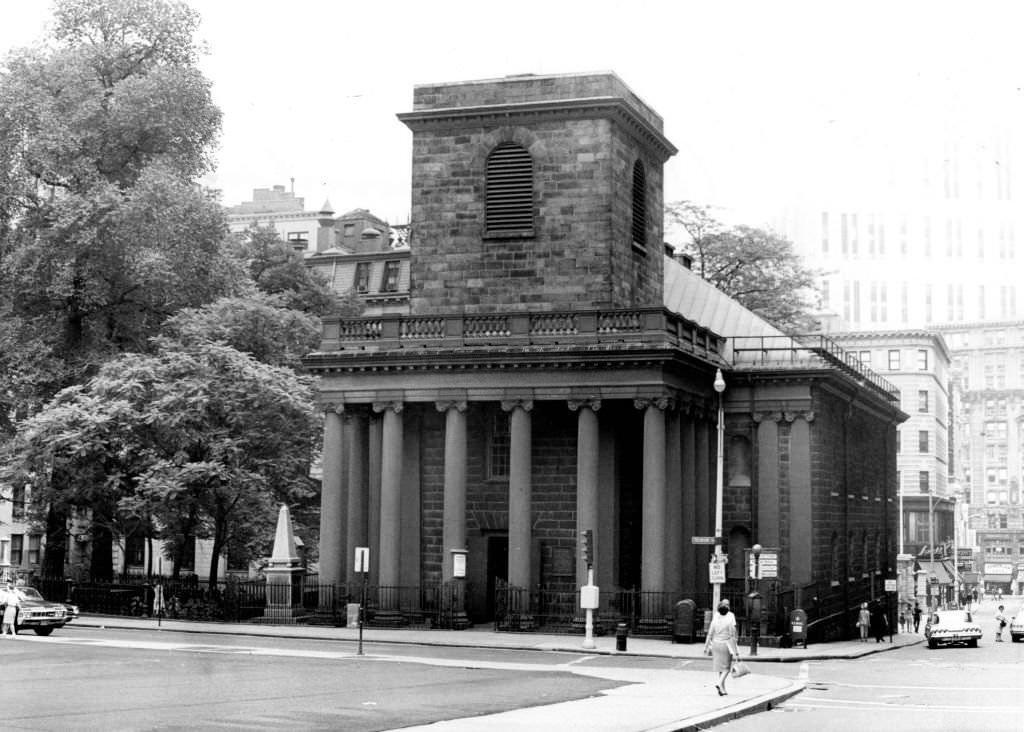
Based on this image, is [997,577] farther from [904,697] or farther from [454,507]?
[904,697]

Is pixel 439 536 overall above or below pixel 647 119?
below

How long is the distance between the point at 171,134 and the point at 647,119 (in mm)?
18491

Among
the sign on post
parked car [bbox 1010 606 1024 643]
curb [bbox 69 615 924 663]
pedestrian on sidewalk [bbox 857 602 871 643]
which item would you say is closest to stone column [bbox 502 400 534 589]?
curb [bbox 69 615 924 663]

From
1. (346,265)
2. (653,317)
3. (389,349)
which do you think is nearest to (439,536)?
(389,349)

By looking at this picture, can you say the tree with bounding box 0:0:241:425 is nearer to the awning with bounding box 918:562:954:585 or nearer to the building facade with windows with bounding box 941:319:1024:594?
the awning with bounding box 918:562:954:585

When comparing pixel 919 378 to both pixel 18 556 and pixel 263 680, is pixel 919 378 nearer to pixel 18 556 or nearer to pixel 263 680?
pixel 18 556

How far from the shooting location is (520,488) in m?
43.3

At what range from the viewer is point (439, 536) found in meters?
46.6

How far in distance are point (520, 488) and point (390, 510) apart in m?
Answer: 4.39

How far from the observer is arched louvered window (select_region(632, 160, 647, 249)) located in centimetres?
4969

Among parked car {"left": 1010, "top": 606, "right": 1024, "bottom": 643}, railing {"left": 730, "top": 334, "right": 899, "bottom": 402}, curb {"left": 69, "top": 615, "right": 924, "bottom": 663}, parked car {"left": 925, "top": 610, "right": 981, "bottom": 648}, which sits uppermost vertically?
railing {"left": 730, "top": 334, "right": 899, "bottom": 402}

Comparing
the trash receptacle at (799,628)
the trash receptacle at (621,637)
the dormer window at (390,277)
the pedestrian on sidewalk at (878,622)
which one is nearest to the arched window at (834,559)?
the pedestrian on sidewalk at (878,622)

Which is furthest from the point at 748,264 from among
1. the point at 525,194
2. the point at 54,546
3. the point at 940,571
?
the point at 940,571

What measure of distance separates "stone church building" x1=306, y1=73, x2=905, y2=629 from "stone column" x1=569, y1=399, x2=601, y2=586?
2.4 inches
